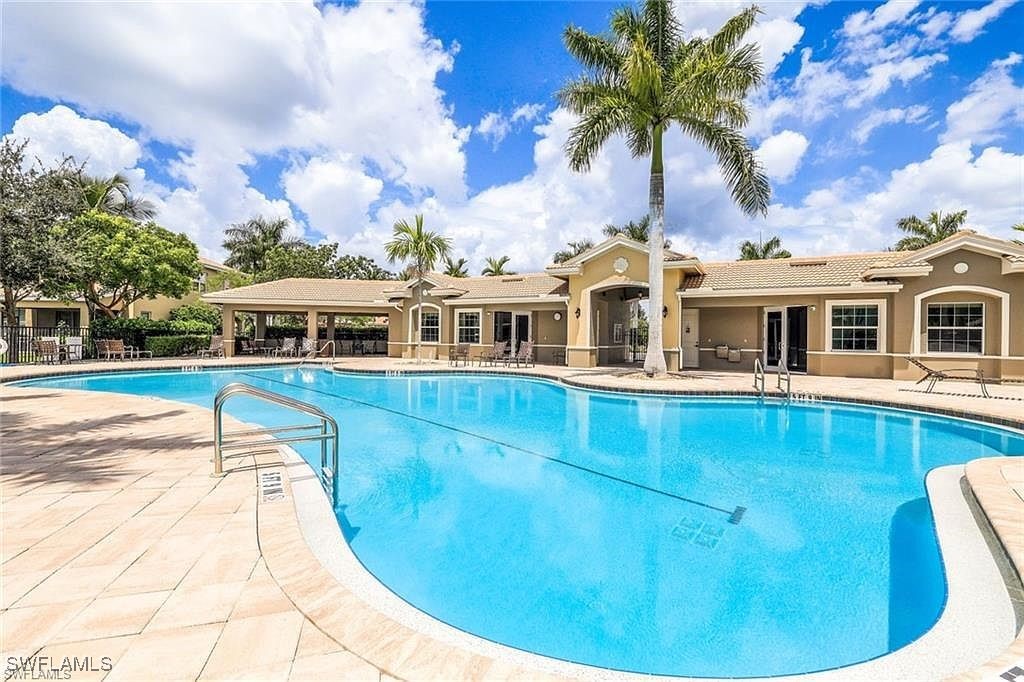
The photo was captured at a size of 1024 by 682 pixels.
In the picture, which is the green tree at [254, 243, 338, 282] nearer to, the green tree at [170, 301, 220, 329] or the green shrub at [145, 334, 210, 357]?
the green tree at [170, 301, 220, 329]

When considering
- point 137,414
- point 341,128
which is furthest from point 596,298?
point 137,414

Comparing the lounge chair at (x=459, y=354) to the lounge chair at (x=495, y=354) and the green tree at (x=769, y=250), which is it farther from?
→ the green tree at (x=769, y=250)

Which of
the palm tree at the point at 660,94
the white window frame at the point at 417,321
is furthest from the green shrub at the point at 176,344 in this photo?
the palm tree at the point at 660,94

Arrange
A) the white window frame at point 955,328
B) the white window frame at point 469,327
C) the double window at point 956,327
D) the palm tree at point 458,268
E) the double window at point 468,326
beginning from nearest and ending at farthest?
the white window frame at point 955,328
the double window at point 956,327
the white window frame at point 469,327
the double window at point 468,326
the palm tree at point 458,268

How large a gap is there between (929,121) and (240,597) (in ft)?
80.3

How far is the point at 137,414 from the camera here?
9398mm

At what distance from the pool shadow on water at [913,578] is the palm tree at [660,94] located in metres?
11.2

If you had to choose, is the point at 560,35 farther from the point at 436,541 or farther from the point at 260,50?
the point at 436,541

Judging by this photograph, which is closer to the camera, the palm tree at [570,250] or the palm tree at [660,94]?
the palm tree at [660,94]

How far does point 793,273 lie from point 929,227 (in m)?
19.2

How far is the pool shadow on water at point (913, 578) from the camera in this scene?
3451 mm

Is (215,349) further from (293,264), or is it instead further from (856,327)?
(856,327)

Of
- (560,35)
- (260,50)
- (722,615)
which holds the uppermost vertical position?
(560,35)

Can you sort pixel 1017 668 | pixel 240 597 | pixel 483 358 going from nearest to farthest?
1. pixel 1017 668
2. pixel 240 597
3. pixel 483 358
